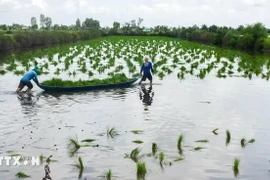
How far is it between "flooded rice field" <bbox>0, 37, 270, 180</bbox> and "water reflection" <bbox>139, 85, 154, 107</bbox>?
2.3 inches

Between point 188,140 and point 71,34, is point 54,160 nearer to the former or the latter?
point 188,140

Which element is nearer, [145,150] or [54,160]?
[54,160]

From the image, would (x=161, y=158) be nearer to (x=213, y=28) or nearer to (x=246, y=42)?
(x=246, y=42)

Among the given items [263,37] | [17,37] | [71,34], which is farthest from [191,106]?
[71,34]

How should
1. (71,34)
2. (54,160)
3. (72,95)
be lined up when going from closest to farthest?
1. (54,160)
2. (72,95)
3. (71,34)

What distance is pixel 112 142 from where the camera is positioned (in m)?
13.6

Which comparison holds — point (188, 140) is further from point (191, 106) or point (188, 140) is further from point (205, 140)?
point (191, 106)

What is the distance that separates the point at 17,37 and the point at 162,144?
66.0m

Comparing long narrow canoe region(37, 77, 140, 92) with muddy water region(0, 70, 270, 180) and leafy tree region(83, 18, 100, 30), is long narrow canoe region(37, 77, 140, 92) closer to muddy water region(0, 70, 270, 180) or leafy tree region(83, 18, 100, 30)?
muddy water region(0, 70, 270, 180)

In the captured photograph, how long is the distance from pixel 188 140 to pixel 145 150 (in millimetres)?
2026

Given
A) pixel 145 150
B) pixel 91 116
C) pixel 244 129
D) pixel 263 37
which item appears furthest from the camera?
pixel 263 37

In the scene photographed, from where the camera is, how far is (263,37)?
2788 inches

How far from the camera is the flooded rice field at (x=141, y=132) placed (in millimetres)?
11281

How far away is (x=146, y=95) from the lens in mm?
22312
